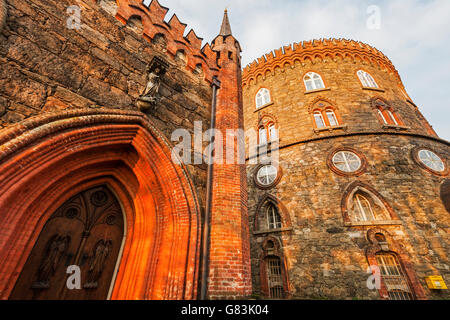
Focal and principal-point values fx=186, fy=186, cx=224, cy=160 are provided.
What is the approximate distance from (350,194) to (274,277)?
4969 millimetres

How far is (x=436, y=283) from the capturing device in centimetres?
607

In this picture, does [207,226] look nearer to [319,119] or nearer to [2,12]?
[2,12]

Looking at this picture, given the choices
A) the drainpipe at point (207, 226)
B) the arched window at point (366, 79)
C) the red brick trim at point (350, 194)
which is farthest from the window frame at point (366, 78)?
the drainpipe at point (207, 226)

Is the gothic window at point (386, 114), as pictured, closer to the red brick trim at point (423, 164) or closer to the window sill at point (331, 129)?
the red brick trim at point (423, 164)

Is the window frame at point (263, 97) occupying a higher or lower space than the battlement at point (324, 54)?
lower

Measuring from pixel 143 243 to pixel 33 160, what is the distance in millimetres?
2161

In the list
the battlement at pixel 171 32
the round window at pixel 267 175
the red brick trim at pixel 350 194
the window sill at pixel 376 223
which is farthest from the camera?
the round window at pixel 267 175

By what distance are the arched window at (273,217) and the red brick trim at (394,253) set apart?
3515 millimetres

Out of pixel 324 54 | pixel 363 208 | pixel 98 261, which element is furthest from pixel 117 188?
pixel 324 54

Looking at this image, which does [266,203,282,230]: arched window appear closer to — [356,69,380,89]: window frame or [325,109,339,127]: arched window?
[325,109,339,127]: arched window

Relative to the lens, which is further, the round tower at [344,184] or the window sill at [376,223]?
the window sill at [376,223]

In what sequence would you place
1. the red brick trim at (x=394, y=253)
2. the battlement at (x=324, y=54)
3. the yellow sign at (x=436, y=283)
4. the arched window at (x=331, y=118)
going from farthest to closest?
the battlement at (x=324, y=54) < the arched window at (x=331, y=118) < the red brick trim at (x=394, y=253) < the yellow sign at (x=436, y=283)

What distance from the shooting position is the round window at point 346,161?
28.5 ft

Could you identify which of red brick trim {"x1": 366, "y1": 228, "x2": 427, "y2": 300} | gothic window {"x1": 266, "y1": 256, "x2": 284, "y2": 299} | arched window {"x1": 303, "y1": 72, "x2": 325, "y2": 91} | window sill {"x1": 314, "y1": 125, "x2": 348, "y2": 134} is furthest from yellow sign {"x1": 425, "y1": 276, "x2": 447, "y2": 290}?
arched window {"x1": 303, "y1": 72, "x2": 325, "y2": 91}
